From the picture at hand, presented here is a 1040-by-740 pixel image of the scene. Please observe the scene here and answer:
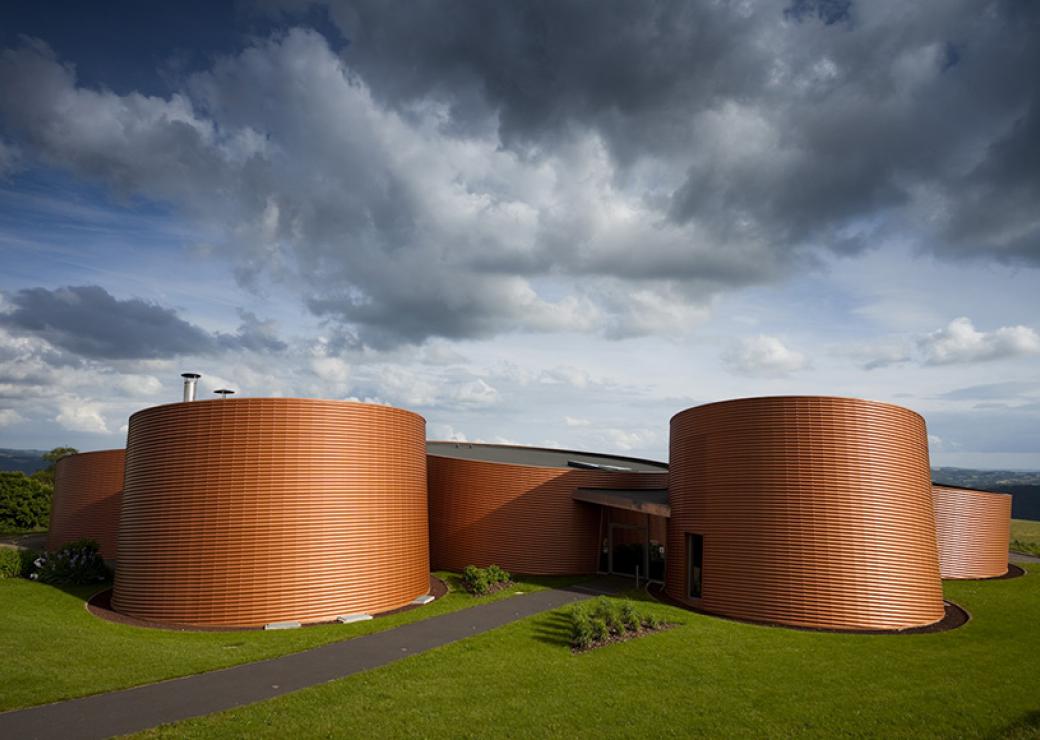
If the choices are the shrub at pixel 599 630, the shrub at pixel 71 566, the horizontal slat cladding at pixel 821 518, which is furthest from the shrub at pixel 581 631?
the shrub at pixel 71 566

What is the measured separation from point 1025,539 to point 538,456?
42.4 metres

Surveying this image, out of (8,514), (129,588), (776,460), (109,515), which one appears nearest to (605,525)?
(776,460)

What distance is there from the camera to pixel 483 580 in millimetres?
21609

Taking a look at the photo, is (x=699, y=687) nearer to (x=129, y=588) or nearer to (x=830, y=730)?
(x=830, y=730)

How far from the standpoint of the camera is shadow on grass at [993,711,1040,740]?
9.86m

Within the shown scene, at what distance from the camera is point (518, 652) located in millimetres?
14422

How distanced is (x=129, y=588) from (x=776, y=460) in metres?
18.6

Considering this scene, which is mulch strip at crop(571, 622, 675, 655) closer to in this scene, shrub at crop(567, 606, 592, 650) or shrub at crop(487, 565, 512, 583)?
shrub at crop(567, 606, 592, 650)

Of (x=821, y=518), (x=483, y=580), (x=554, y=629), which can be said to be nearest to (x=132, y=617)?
(x=483, y=580)

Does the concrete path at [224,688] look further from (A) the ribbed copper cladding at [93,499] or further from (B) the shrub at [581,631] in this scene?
(A) the ribbed copper cladding at [93,499]

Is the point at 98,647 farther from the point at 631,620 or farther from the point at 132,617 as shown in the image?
the point at 631,620

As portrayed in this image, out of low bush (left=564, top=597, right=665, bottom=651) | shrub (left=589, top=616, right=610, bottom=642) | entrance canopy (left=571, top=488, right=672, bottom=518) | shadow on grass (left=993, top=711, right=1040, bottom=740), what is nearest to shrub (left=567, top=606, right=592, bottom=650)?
low bush (left=564, top=597, right=665, bottom=651)

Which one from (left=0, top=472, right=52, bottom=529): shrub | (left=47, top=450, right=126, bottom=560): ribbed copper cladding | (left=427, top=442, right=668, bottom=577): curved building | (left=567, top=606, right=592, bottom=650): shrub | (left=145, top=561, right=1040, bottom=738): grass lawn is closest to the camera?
(left=145, top=561, right=1040, bottom=738): grass lawn

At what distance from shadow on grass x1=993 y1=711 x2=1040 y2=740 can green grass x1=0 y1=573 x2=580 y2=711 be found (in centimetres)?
1300
